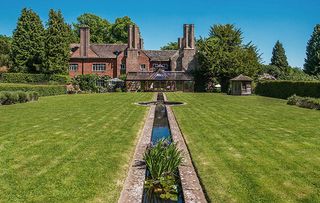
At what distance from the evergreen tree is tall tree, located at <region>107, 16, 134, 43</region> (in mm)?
43820

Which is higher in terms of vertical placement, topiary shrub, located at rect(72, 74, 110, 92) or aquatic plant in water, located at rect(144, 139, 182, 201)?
topiary shrub, located at rect(72, 74, 110, 92)

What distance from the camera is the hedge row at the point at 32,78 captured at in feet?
169

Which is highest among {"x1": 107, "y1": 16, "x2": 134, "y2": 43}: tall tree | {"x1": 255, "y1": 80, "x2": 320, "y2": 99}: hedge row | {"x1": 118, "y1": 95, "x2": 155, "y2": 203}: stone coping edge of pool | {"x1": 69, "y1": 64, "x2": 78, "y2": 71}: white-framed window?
{"x1": 107, "y1": 16, "x2": 134, "y2": 43}: tall tree

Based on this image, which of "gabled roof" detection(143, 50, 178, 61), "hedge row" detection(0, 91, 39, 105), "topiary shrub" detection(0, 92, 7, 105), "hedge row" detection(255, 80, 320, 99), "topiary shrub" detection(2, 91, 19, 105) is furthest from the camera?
"gabled roof" detection(143, 50, 178, 61)

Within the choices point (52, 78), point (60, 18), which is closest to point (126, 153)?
point (52, 78)

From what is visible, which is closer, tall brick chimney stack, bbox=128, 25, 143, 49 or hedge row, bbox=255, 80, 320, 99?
hedge row, bbox=255, 80, 320, 99

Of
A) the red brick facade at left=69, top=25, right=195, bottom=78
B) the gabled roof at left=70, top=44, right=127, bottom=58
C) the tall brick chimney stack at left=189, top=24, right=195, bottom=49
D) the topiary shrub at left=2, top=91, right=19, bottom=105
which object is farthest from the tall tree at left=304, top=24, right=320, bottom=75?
the topiary shrub at left=2, top=91, right=19, bottom=105

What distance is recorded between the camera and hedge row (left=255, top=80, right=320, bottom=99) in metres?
32.2

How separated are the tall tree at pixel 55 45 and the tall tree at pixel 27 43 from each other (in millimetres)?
1175

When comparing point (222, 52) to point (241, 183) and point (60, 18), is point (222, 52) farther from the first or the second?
point (241, 183)

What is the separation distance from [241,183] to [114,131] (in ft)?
23.5

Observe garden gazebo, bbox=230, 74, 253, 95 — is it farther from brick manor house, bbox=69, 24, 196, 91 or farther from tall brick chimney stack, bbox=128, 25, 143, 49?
tall brick chimney stack, bbox=128, 25, 143, 49

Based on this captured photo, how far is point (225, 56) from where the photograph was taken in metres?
56.0

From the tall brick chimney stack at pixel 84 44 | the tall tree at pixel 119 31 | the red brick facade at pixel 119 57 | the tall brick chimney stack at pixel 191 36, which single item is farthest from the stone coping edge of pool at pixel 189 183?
the tall tree at pixel 119 31
